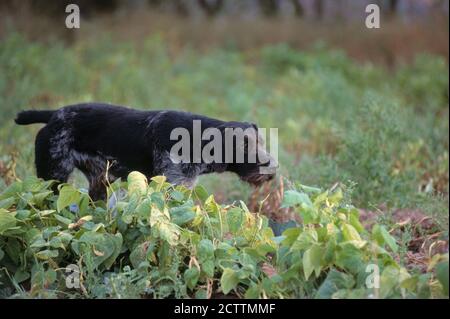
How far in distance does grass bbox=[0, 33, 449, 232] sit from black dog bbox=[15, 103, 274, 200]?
1.24 ft

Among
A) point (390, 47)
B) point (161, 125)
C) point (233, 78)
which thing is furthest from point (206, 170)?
point (390, 47)

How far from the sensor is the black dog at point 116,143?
5.75m

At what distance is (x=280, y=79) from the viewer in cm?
1495

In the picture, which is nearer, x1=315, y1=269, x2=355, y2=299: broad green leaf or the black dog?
x1=315, y1=269, x2=355, y2=299: broad green leaf

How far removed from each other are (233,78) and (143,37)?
128 inches

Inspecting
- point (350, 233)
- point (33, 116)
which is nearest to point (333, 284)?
point (350, 233)

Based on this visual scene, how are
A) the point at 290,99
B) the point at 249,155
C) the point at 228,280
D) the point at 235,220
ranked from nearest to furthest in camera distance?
the point at 228,280
the point at 235,220
the point at 249,155
the point at 290,99

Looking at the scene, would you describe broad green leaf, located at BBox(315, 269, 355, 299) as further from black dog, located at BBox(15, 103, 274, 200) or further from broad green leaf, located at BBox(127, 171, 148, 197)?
black dog, located at BBox(15, 103, 274, 200)

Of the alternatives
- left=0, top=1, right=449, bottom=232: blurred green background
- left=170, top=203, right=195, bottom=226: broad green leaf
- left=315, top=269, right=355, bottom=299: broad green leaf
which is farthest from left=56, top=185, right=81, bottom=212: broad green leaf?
left=315, top=269, right=355, bottom=299: broad green leaf

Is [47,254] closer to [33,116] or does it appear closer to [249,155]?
[33,116]

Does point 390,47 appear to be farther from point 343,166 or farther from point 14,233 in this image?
point 14,233

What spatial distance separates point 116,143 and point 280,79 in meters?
9.46

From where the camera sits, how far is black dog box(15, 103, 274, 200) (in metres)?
5.75

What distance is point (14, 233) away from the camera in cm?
476
